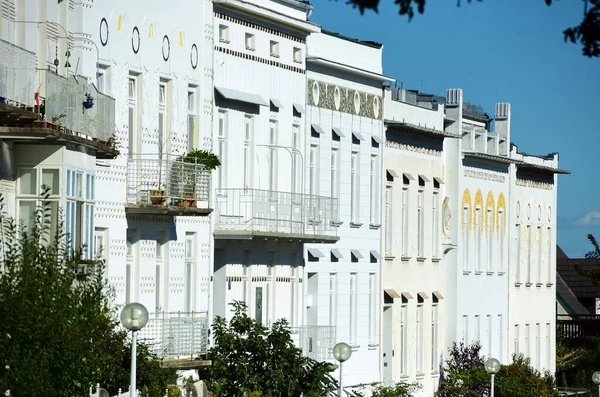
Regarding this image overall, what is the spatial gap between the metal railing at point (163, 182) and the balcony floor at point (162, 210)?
15 centimetres

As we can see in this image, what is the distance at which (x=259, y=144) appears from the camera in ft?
140

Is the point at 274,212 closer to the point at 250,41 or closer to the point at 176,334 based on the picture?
the point at 250,41

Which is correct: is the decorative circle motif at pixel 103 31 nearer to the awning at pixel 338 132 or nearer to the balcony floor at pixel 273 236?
the balcony floor at pixel 273 236

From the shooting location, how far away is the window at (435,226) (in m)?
56.4

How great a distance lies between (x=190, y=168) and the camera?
3700cm

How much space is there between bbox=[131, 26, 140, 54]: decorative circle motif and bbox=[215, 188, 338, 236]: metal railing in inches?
215

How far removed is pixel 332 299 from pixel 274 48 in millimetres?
7844

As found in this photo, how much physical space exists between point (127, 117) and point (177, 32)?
10.4 ft

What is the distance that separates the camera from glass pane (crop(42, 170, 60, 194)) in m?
28.9

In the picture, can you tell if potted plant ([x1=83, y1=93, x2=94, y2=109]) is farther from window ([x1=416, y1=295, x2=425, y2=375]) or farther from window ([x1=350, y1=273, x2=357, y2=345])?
window ([x1=416, y1=295, x2=425, y2=375])

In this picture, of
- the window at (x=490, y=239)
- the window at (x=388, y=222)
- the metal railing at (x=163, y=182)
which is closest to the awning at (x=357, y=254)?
the window at (x=388, y=222)

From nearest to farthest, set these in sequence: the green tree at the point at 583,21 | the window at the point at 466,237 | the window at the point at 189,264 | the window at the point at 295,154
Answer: the green tree at the point at 583,21 → the window at the point at 189,264 → the window at the point at 295,154 → the window at the point at 466,237

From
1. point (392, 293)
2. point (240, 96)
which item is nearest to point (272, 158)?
point (240, 96)

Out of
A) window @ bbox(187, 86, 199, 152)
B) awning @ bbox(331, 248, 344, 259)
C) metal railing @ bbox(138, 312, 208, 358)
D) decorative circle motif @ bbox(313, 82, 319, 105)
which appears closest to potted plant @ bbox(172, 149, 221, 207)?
window @ bbox(187, 86, 199, 152)
